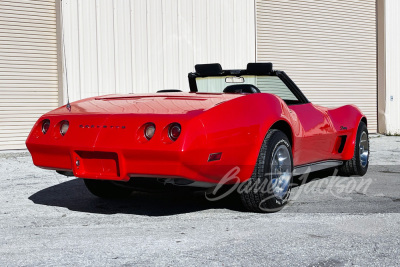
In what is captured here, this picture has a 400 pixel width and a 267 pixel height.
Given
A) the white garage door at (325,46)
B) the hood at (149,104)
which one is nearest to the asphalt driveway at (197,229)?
the hood at (149,104)

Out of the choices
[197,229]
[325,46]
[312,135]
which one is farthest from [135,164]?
[325,46]

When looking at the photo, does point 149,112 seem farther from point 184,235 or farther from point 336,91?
point 336,91

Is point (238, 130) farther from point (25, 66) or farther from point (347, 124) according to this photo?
point (25, 66)

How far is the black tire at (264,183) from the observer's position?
4.34 metres

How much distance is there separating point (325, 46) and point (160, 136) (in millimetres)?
11827

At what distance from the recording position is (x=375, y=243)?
3.57 m

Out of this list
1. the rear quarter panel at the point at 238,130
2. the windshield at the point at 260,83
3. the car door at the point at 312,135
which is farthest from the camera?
the windshield at the point at 260,83

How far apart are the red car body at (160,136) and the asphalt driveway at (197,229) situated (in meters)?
0.39

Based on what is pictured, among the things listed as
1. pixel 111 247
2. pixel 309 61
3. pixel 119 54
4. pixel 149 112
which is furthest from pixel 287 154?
pixel 309 61

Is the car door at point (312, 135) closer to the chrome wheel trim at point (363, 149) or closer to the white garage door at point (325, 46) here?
the chrome wheel trim at point (363, 149)

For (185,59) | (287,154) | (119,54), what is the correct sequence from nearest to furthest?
(287,154) < (119,54) < (185,59)

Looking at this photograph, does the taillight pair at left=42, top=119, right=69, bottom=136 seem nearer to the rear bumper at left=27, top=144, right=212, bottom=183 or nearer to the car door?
the rear bumper at left=27, top=144, right=212, bottom=183

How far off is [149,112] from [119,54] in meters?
7.56

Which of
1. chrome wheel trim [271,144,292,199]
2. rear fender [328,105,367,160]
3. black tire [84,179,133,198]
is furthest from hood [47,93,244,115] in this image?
rear fender [328,105,367,160]
